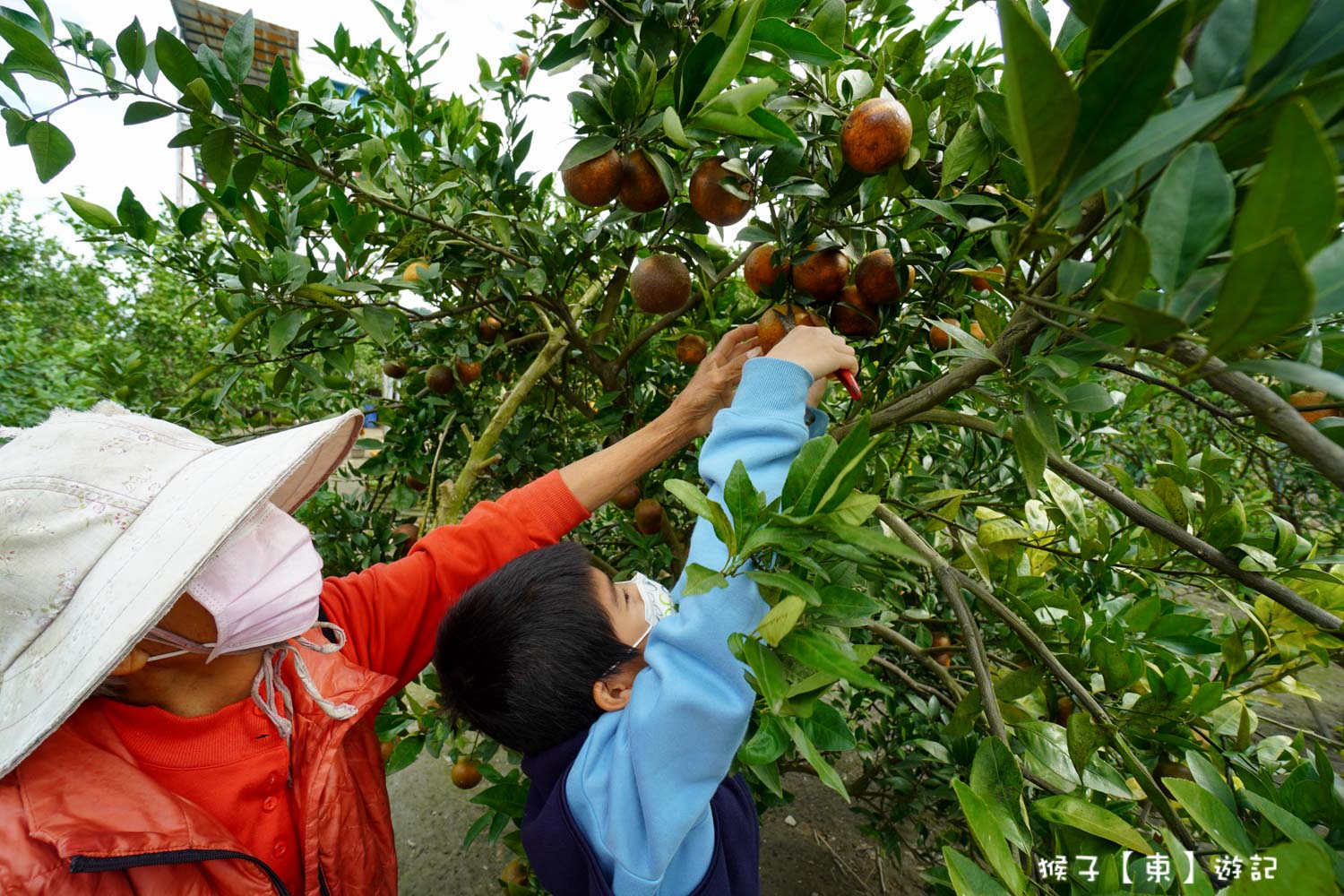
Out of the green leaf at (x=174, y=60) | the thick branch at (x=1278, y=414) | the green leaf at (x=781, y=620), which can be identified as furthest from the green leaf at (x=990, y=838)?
the green leaf at (x=174, y=60)

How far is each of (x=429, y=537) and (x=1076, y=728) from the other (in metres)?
1.27

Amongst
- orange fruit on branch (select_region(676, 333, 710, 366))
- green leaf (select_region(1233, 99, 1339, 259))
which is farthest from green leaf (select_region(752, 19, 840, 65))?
orange fruit on branch (select_region(676, 333, 710, 366))

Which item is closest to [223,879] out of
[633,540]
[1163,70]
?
[633,540]

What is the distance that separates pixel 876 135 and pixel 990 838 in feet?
2.64

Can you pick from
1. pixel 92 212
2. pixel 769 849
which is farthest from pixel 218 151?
pixel 769 849

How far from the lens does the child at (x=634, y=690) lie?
731mm

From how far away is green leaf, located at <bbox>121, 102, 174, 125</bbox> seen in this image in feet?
3.09

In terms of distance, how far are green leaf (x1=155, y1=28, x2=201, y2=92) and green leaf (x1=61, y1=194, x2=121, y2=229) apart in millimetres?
528

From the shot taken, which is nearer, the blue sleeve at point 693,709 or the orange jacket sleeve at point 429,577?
the blue sleeve at point 693,709

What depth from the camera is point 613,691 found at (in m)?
1.01

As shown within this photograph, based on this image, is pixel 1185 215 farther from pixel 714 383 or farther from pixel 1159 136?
pixel 714 383

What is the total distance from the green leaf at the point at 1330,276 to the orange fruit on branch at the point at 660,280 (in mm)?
989

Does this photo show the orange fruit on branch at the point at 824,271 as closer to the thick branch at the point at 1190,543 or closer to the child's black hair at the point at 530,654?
the thick branch at the point at 1190,543

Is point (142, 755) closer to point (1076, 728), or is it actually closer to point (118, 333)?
point (1076, 728)
